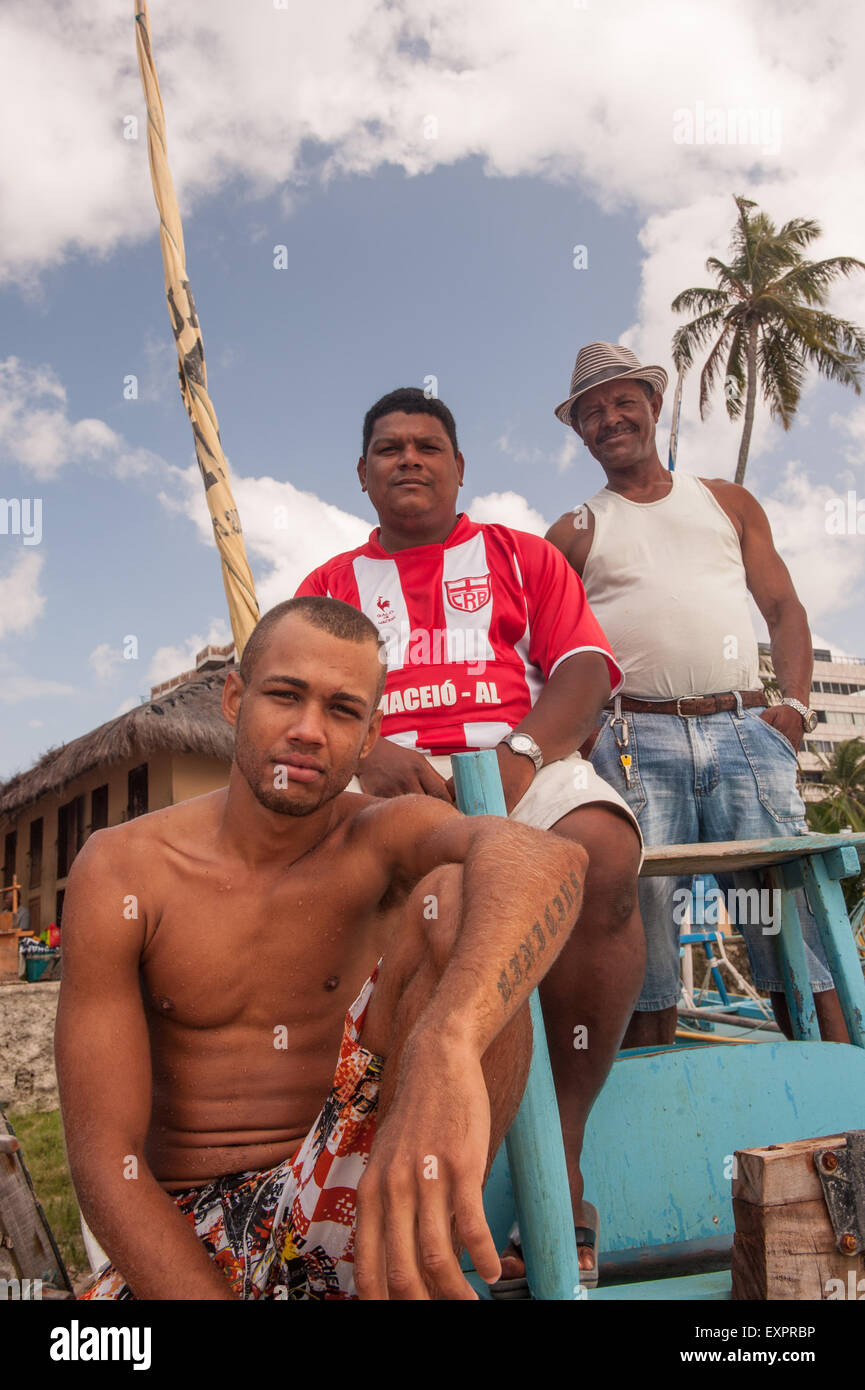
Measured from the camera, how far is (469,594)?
9.49 feet

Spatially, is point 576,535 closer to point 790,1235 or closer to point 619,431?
point 619,431

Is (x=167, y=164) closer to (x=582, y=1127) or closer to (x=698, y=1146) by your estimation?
(x=582, y=1127)

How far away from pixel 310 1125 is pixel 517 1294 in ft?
1.70

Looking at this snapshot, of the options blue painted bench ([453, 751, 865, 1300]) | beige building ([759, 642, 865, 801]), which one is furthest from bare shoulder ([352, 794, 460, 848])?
beige building ([759, 642, 865, 801])

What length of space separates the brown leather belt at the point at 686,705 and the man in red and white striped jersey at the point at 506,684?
0.43 meters

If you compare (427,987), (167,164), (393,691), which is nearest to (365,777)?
(393,691)

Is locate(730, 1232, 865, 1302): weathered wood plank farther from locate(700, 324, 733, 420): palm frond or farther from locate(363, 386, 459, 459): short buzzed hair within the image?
locate(700, 324, 733, 420): palm frond

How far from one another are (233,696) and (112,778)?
516 inches

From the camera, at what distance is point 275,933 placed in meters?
1.98

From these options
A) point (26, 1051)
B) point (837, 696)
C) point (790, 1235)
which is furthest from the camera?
point (837, 696)

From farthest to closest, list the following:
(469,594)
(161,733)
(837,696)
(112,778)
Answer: (837,696)
(112,778)
(161,733)
(469,594)

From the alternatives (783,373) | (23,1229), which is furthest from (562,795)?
(783,373)

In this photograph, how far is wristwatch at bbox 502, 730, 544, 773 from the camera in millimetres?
2428

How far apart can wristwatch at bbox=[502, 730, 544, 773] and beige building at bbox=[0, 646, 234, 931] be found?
26.3 feet
